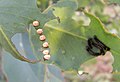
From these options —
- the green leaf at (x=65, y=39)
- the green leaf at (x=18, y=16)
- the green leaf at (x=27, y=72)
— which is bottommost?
the green leaf at (x=27, y=72)

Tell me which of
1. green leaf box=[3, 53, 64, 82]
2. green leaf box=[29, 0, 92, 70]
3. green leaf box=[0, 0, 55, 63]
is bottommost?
green leaf box=[3, 53, 64, 82]

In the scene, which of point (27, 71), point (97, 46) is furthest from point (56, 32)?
point (27, 71)

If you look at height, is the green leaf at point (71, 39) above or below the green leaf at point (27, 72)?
above

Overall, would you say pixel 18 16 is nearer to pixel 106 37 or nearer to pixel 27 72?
pixel 106 37

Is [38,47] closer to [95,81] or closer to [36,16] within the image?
[36,16]

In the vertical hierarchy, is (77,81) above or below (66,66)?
below

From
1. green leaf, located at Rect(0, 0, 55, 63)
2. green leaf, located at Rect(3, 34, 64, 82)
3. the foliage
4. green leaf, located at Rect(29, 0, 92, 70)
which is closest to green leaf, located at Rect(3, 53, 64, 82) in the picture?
green leaf, located at Rect(3, 34, 64, 82)

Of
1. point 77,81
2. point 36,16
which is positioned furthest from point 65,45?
point 77,81

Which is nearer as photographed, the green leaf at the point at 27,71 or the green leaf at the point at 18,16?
the green leaf at the point at 18,16

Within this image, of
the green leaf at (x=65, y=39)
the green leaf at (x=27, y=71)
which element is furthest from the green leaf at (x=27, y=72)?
the green leaf at (x=65, y=39)

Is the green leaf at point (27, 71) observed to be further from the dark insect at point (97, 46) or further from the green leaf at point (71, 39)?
the dark insect at point (97, 46)

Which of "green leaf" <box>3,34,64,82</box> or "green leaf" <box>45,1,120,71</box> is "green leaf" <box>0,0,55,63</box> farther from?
"green leaf" <box>3,34,64,82</box>
